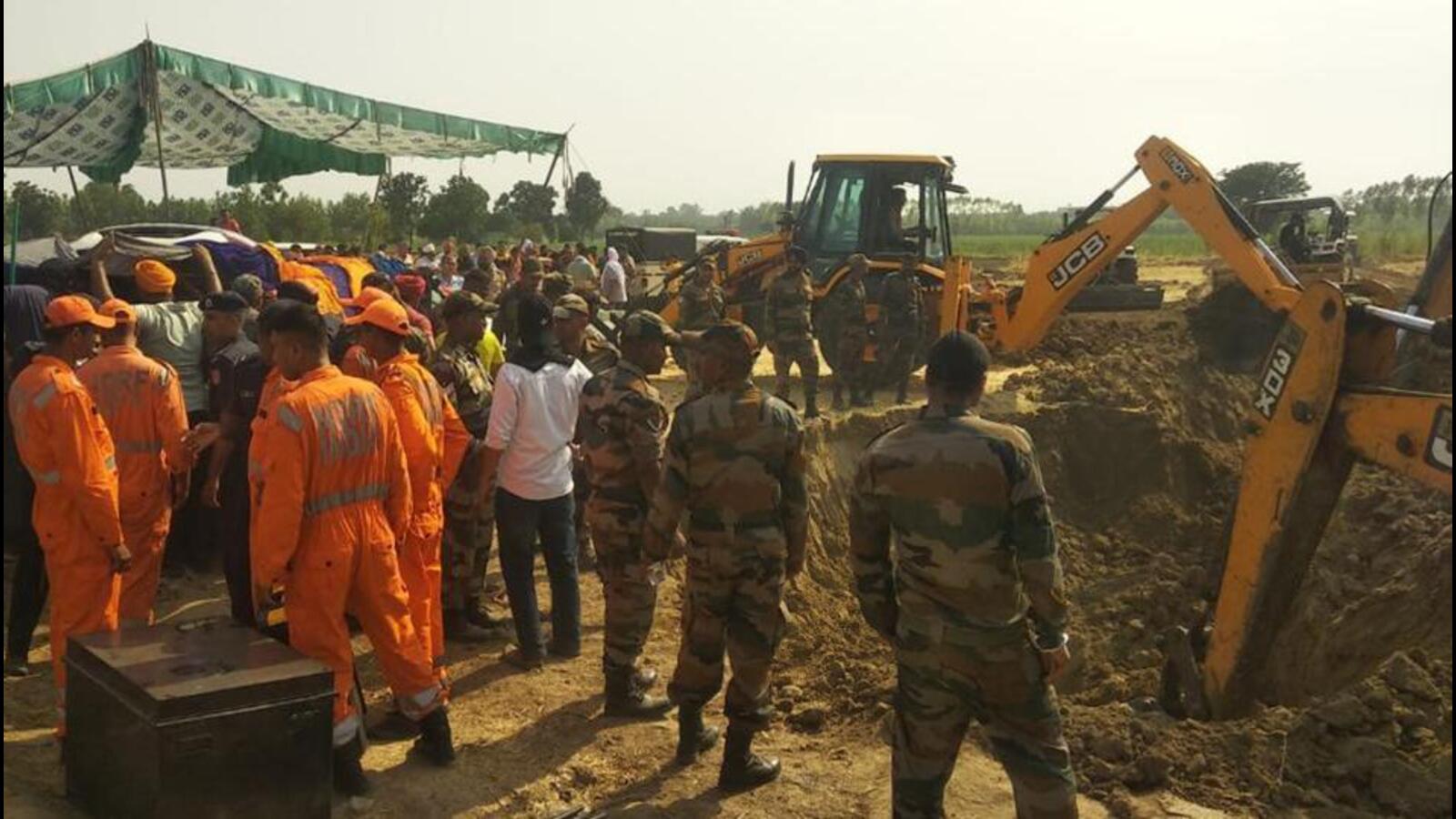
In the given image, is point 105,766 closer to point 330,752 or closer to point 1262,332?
point 330,752

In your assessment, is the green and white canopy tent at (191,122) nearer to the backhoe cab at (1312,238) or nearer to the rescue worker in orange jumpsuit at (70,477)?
the rescue worker in orange jumpsuit at (70,477)

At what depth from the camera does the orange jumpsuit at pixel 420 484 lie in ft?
17.1

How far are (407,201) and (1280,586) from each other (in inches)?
1122

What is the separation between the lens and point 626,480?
5.74m

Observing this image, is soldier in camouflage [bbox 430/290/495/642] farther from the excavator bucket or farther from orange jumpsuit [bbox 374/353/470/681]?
the excavator bucket

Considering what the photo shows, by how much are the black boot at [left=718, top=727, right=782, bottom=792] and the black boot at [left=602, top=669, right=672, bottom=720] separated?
29.8 inches

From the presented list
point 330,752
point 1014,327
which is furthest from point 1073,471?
point 330,752

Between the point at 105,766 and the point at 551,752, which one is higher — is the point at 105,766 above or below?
above

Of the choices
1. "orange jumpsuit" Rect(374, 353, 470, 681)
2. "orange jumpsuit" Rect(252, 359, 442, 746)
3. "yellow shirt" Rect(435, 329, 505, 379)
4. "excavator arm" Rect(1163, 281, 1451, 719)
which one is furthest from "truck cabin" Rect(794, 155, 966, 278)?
"orange jumpsuit" Rect(252, 359, 442, 746)

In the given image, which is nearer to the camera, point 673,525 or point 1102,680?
point 673,525

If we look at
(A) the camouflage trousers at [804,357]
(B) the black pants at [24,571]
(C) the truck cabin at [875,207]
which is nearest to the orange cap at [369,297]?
(B) the black pants at [24,571]

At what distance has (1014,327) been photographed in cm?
1195

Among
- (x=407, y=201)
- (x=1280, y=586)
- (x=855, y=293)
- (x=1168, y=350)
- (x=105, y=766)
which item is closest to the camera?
(x=105, y=766)

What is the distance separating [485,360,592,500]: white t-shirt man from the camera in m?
5.99
